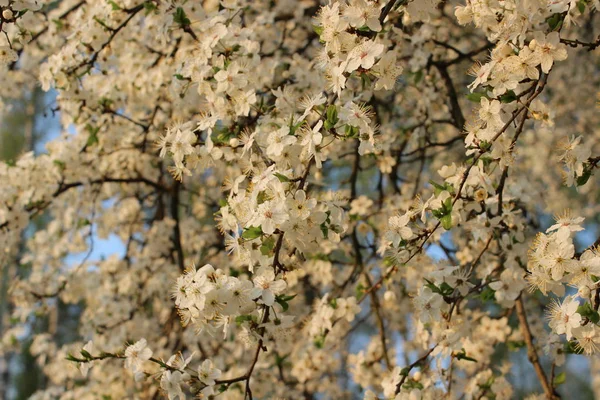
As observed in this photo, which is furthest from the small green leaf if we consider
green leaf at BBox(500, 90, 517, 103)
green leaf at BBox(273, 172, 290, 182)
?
green leaf at BBox(273, 172, 290, 182)

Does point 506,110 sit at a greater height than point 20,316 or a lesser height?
lesser

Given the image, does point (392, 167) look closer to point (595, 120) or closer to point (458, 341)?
point (458, 341)

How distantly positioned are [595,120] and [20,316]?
20.4 feet

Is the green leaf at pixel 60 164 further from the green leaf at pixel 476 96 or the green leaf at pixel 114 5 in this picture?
the green leaf at pixel 476 96

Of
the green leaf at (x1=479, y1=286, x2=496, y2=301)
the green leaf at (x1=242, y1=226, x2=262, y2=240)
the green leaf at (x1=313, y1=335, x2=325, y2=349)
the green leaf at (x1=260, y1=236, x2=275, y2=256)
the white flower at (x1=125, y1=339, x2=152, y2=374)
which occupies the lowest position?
the green leaf at (x1=479, y1=286, x2=496, y2=301)

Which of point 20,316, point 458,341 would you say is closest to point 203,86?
point 458,341

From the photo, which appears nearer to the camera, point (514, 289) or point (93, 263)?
point (514, 289)

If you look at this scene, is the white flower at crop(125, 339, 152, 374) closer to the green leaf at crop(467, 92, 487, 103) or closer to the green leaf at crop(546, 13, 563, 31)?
the green leaf at crop(467, 92, 487, 103)

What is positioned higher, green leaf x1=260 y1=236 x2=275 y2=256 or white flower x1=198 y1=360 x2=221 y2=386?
green leaf x1=260 y1=236 x2=275 y2=256

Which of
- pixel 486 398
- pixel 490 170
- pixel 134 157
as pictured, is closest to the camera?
pixel 490 170

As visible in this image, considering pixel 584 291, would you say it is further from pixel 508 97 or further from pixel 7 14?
pixel 7 14

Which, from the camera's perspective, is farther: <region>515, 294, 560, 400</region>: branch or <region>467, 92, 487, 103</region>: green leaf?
<region>515, 294, 560, 400</region>: branch

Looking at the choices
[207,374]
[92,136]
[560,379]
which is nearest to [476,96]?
[207,374]

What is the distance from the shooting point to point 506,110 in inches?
84.7
